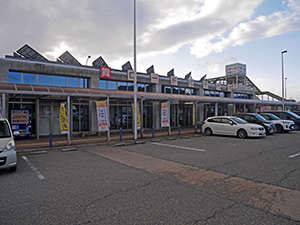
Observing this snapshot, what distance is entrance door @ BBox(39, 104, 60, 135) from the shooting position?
46.9ft

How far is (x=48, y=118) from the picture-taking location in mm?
14500

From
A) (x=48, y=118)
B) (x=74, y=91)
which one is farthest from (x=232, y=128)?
(x=48, y=118)

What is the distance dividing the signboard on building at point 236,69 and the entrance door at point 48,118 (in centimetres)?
3902

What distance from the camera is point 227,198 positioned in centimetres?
430

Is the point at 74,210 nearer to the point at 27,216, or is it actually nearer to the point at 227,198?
the point at 27,216

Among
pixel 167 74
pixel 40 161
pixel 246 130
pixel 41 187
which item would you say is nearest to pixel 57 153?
pixel 40 161

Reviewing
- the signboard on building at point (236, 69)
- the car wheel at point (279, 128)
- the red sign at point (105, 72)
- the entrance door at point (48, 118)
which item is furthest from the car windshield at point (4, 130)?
the signboard on building at point (236, 69)

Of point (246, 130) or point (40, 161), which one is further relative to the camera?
point (246, 130)

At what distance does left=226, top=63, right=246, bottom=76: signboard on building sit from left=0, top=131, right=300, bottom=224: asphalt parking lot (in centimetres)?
3919

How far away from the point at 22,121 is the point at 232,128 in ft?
45.7

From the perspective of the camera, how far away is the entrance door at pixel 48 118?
14281 mm

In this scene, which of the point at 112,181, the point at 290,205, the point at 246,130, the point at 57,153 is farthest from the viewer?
the point at 246,130

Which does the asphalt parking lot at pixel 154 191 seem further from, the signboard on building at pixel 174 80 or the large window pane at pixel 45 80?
the signboard on building at pixel 174 80

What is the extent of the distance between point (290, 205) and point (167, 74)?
19.2 m
